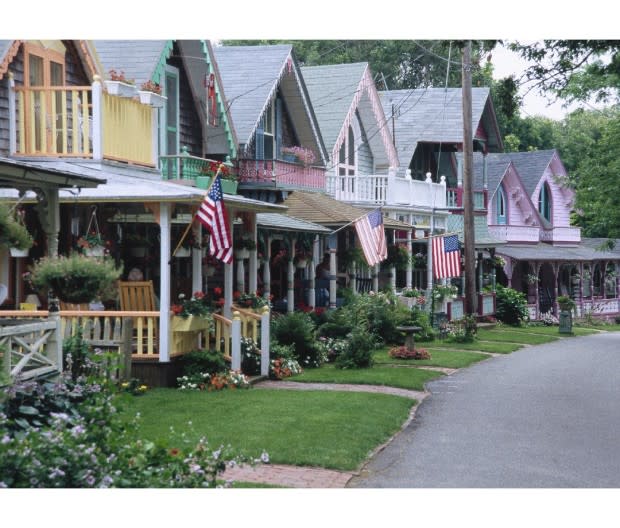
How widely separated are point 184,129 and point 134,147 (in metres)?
5.03

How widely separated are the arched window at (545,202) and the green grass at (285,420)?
36.2m

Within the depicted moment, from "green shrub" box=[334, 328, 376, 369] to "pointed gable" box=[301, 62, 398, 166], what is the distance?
37.4 feet

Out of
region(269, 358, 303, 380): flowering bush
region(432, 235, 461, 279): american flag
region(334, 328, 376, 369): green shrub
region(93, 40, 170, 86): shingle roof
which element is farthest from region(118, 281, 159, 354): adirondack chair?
region(432, 235, 461, 279): american flag

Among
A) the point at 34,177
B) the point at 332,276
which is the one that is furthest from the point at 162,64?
the point at 34,177

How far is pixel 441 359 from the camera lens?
24.3m

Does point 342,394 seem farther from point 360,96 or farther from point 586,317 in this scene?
point 586,317

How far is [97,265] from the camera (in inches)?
523

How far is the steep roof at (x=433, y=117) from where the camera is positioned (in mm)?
39812

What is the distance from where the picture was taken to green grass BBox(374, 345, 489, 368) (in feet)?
76.5

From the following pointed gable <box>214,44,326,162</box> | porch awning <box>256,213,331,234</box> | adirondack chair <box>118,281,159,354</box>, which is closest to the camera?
adirondack chair <box>118,281,159,354</box>

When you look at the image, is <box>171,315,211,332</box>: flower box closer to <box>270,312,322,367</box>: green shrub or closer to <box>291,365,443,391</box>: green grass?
<box>291,365,443,391</box>: green grass

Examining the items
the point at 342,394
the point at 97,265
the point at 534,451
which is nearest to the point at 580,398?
the point at 342,394

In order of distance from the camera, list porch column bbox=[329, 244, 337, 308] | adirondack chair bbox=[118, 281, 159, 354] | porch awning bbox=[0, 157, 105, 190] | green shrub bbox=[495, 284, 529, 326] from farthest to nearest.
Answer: green shrub bbox=[495, 284, 529, 326] → porch column bbox=[329, 244, 337, 308] → adirondack chair bbox=[118, 281, 159, 354] → porch awning bbox=[0, 157, 105, 190]

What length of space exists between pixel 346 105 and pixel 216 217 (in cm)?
1701
